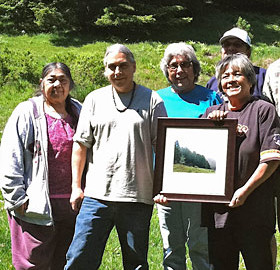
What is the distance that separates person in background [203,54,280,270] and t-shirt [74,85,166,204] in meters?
0.53

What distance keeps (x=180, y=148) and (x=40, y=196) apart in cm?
122

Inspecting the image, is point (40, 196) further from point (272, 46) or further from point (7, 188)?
point (272, 46)

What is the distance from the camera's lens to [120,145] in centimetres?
404

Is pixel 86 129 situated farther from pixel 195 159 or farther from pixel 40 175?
pixel 195 159

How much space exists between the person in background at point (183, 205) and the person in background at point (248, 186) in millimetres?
651

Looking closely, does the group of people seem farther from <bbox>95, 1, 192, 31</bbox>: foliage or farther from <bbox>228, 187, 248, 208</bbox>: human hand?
<bbox>95, 1, 192, 31</bbox>: foliage

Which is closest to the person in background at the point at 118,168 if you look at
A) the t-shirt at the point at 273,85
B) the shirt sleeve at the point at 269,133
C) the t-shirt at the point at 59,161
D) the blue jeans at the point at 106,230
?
the blue jeans at the point at 106,230

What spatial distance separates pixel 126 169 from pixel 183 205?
0.79m

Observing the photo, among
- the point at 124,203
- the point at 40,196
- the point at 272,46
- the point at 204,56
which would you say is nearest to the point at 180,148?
the point at 124,203

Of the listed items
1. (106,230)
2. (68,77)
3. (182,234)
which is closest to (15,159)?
(68,77)

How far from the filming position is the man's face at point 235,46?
16.6 ft

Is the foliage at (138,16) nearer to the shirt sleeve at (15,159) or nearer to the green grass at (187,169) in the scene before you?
the shirt sleeve at (15,159)

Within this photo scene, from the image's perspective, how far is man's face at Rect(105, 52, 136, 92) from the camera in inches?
161

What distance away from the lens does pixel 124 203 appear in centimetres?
404
